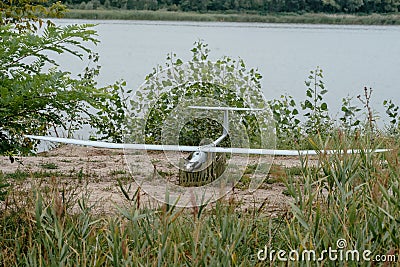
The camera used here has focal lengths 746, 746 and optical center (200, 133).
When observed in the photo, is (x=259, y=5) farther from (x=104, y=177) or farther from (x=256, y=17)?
(x=104, y=177)

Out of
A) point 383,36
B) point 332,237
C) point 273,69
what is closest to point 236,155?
point 332,237

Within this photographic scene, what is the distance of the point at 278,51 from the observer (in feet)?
52.2

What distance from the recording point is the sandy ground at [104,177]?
4.09 metres

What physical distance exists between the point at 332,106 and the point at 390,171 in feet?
20.8

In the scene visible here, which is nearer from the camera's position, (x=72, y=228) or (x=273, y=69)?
(x=72, y=228)

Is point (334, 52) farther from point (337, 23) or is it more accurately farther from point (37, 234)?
point (37, 234)

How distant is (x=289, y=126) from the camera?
23.4ft

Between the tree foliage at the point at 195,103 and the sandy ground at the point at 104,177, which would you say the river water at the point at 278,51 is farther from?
the tree foliage at the point at 195,103

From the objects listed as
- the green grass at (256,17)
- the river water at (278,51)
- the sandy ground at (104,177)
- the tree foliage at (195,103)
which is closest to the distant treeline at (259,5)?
the green grass at (256,17)

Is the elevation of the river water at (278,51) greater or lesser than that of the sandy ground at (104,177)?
lesser

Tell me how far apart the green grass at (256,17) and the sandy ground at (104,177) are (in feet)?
36.1

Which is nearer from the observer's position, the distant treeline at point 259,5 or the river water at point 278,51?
the river water at point 278,51

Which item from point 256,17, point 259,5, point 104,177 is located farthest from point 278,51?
point 104,177

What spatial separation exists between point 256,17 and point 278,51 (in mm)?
3085
